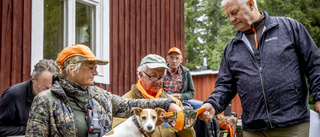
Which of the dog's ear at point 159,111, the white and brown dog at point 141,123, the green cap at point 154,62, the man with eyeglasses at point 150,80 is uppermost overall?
the green cap at point 154,62

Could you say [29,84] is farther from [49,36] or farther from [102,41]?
[102,41]

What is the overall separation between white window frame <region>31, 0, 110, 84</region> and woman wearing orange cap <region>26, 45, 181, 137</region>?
8.72 feet

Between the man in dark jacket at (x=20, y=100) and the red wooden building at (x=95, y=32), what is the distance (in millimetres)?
1429

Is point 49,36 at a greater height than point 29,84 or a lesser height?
greater

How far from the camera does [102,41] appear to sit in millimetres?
6594

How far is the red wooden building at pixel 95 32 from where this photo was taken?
5055 millimetres

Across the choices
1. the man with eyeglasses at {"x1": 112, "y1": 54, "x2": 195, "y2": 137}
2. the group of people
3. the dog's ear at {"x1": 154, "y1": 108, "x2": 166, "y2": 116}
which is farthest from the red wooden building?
the dog's ear at {"x1": 154, "y1": 108, "x2": 166, "y2": 116}

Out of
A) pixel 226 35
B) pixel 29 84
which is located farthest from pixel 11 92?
pixel 226 35

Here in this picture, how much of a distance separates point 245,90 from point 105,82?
4073 millimetres

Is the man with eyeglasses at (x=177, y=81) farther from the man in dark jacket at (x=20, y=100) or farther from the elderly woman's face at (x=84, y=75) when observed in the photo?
the elderly woman's face at (x=84, y=75)

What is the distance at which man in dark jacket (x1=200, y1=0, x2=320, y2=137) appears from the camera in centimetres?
278

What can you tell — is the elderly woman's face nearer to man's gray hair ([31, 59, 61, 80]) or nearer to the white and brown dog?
the white and brown dog

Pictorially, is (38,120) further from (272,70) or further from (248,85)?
(272,70)

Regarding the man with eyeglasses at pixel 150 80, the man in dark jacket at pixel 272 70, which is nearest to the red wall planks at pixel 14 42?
the man with eyeglasses at pixel 150 80
